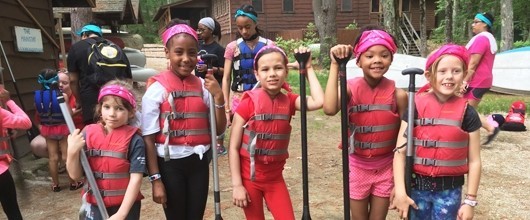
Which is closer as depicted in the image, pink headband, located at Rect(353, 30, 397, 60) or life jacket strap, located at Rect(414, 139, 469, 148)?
life jacket strap, located at Rect(414, 139, 469, 148)

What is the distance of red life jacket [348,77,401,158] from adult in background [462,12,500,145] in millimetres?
3539

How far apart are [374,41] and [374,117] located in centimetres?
52

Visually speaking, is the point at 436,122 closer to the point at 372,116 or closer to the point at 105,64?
the point at 372,116

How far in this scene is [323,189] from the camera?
5.27 m

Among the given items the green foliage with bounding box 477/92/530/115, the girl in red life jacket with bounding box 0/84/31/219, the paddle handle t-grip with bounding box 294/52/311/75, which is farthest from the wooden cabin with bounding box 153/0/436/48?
the paddle handle t-grip with bounding box 294/52/311/75

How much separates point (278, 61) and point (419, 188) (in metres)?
1.28

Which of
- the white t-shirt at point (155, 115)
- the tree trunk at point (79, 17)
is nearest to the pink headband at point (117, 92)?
the white t-shirt at point (155, 115)

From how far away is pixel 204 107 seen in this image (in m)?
3.05

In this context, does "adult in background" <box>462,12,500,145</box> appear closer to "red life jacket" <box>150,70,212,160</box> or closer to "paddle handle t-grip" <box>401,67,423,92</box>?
"paddle handle t-grip" <box>401,67,423,92</box>

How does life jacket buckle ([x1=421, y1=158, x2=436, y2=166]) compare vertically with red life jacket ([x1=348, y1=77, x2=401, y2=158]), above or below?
below

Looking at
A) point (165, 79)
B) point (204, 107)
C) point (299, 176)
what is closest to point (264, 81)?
point (204, 107)

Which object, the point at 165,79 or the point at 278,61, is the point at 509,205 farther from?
the point at 165,79

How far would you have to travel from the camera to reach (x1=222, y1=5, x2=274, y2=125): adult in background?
4.84 metres

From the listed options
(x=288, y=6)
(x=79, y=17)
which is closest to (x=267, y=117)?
(x=79, y=17)
